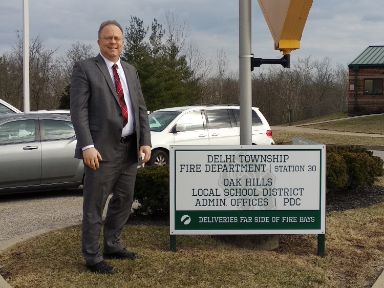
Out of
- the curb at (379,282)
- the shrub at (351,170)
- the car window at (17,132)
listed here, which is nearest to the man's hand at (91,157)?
the curb at (379,282)

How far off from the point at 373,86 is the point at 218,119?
36.3 meters

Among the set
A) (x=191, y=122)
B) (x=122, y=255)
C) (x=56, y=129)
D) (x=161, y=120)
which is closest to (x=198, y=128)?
(x=191, y=122)

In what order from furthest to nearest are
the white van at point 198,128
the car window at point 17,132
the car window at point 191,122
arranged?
the car window at point 191,122, the white van at point 198,128, the car window at point 17,132

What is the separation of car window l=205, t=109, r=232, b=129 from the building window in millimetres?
35695

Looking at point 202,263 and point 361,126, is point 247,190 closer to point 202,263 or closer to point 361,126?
point 202,263

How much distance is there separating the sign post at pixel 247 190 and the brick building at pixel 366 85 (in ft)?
141

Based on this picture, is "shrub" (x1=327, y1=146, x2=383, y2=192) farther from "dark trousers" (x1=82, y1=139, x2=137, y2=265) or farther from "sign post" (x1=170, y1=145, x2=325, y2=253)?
"dark trousers" (x1=82, y1=139, x2=137, y2=265)

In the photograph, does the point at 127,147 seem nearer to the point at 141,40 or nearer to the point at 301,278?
the point at 301,278

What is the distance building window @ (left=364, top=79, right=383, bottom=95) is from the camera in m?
46.1

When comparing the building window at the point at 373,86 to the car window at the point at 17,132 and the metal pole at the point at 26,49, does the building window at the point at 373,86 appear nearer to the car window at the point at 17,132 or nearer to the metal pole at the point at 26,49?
the metal pole at the point at 26,49

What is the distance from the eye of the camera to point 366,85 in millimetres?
46688

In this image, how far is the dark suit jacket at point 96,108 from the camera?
14.6ft

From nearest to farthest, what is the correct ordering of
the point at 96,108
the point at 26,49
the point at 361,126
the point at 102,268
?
the point at 96,108, the point at 102,268, the point at 26,49, the point at 361,126

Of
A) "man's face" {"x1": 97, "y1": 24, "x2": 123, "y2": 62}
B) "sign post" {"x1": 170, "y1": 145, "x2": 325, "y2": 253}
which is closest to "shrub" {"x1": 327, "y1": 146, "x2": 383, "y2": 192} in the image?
"sign post" {"x1": 170, "y1": 145, "x2": 325, "y2": 253}
